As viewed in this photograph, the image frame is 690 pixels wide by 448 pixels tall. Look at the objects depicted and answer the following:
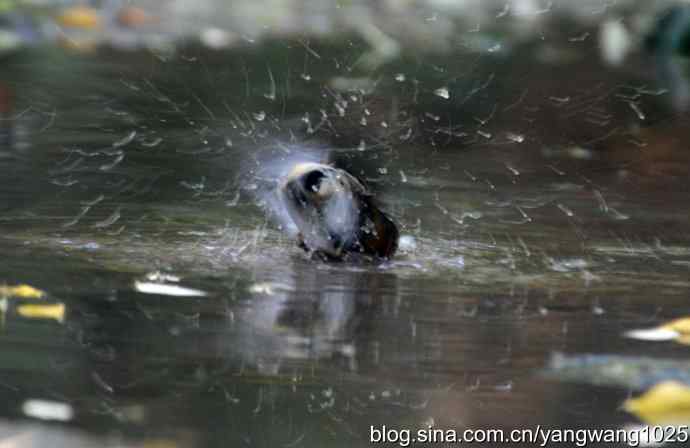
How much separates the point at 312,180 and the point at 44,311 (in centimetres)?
133

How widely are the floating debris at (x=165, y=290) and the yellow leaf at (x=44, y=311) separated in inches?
12.3

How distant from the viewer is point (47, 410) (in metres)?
3.09

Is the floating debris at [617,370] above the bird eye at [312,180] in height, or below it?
below

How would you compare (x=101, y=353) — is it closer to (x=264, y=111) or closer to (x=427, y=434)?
(x=427, y=434)

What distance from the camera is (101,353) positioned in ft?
11.6

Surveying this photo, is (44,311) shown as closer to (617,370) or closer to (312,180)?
(312,180)

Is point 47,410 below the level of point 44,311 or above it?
below

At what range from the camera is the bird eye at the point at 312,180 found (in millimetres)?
4840

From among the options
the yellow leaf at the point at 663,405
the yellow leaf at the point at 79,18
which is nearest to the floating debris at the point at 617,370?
the yellow leaf at the point at 663,405

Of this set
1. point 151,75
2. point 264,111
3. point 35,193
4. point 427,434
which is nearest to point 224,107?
point 264,111

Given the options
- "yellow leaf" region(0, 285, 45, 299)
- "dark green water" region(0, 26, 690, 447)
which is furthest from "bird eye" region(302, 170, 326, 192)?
"yellow leaf" region(0, 285, 45, 299)

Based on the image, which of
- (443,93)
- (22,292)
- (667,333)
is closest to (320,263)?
(22,292)

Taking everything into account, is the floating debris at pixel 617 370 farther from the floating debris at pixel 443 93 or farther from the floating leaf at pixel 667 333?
the floating debris at pixel 443 93

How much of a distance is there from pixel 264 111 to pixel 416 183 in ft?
4.44
